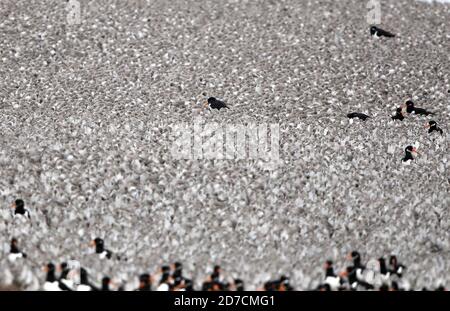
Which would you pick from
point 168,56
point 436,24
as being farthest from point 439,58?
point 168,56

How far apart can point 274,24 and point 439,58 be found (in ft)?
25.2

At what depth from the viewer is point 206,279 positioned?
1184 cm

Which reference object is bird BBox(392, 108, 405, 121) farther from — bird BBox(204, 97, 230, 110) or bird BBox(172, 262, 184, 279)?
bird BBox(172, 262, 184, 279)

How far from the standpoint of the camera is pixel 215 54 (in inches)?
1019

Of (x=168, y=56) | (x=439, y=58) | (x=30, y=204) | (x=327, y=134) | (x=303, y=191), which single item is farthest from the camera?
(x=439, y=58)

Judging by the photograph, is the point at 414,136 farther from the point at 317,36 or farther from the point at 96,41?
the point at 96,41

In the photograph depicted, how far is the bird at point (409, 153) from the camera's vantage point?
1792cm

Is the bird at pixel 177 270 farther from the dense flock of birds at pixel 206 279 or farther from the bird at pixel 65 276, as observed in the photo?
the bird at pixel 65 276

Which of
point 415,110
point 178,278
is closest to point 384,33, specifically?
point 415,110

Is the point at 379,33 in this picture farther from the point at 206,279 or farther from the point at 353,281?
the point at 206,279

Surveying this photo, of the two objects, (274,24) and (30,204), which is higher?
(274,24)
